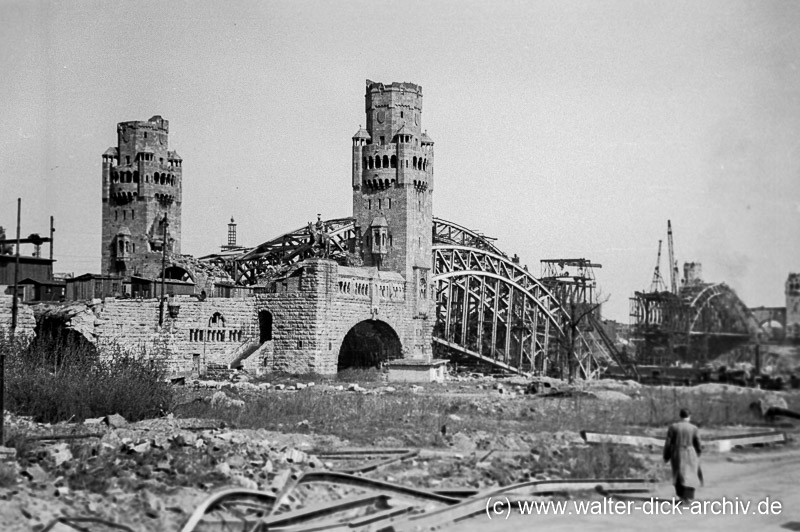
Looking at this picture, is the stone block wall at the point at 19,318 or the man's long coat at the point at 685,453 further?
the stone block wall at the point at 19,318

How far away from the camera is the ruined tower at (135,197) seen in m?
65.4

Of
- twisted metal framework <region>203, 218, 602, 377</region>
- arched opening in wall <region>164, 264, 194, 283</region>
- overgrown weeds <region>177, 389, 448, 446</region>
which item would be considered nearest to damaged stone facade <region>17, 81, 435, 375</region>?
arched opening in wall <region>164, 264, 194, 283</region>

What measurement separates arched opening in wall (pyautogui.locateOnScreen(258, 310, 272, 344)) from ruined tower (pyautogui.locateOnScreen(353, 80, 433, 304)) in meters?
8.93

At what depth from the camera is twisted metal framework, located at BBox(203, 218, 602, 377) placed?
6831cm

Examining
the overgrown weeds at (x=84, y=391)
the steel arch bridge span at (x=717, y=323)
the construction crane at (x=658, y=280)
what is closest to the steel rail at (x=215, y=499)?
the overgrown weeds at (x=84, y=391)

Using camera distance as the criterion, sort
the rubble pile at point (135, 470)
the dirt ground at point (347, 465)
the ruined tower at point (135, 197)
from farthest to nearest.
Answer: the ruined tower at point (135, 197) → the dirt ground at point (347, 465) → the rubble pile at point (135, 470)

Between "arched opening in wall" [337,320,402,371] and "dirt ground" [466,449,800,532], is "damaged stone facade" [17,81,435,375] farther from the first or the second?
"dirt ground" [466,449,800,532]

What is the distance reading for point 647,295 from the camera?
39.8m

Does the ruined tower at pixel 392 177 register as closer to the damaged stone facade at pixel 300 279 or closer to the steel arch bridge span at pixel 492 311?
the damaged stone facade at pixel 300 279

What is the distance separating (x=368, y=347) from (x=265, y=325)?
8.43 m

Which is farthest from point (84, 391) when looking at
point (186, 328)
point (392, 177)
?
point (392, 177)

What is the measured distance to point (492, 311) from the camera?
81938 millimetres

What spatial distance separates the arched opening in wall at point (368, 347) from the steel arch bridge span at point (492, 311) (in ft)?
24.5

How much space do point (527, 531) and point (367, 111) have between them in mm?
47393
